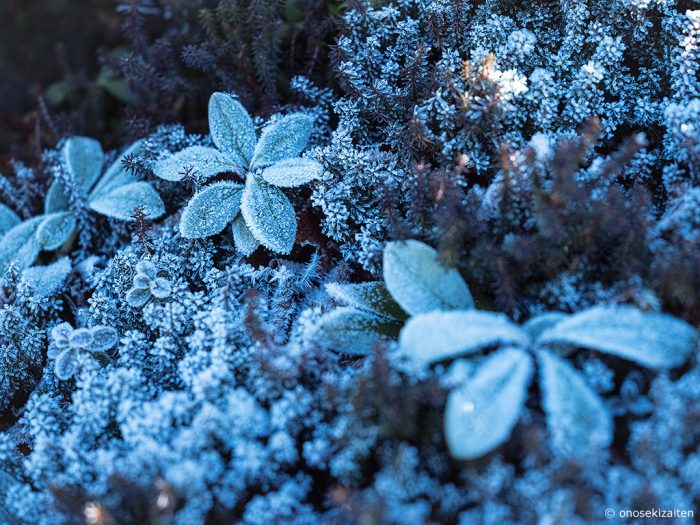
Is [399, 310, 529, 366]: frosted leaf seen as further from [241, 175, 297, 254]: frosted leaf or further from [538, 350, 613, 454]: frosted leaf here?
[241, 175, 297, 254]: frosted leaf

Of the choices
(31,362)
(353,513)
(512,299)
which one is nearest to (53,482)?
(31,362)

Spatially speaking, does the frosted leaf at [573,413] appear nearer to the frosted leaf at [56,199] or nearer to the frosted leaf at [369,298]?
the frosted leaf at [369,298]

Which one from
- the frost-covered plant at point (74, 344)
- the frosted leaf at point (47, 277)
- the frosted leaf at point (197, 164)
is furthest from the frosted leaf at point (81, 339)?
the frosted leaf at point (197, 164)

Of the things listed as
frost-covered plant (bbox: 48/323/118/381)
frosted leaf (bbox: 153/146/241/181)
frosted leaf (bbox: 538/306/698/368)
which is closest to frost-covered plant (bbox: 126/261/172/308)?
frost-covered plant (bbox: 48/323/118/381)

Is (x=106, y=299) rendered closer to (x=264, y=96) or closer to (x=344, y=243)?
(x=344, y=243)

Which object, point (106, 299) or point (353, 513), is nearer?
point (353, 513)

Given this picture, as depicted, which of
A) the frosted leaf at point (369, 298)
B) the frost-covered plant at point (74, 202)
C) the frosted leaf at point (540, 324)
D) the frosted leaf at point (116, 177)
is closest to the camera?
the frosted leaf at point (540, 324)

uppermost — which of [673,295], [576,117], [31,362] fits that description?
[576,117]
